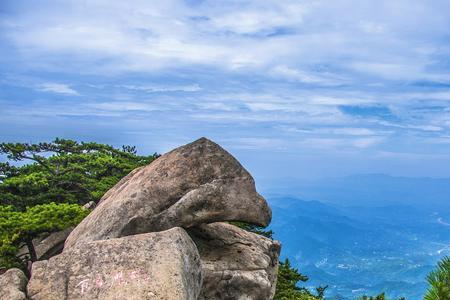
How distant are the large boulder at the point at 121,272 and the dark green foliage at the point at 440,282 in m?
7.53

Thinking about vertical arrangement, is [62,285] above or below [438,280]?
below

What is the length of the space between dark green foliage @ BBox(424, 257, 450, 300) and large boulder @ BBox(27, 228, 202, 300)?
7.53 m

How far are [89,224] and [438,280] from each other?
11.8 meters

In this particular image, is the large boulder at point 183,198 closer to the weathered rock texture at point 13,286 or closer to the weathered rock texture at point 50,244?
the weathered rock texture at point 13,286

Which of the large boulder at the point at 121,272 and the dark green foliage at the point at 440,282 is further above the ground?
the dark green foliage at the point at 440,282

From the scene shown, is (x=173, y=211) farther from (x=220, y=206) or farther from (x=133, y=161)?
(x=133, y=161)

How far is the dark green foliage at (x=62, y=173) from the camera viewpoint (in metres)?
31.0

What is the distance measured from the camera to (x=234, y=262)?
17.1 metres

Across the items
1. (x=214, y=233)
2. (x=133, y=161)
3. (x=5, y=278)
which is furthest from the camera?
(x=133, y=161)

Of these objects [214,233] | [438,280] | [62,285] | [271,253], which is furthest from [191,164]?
[438,280]

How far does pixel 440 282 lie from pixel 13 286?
12.2 m

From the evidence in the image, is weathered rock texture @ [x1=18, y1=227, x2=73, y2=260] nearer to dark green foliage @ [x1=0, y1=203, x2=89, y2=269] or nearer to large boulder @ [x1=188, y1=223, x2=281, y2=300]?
dark green foliage @ [x1=0, y1=203, x2=89, y2=269]

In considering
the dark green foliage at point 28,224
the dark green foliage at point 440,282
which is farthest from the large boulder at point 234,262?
the dark green foliage at point 28,224

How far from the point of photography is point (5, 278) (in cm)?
1247
